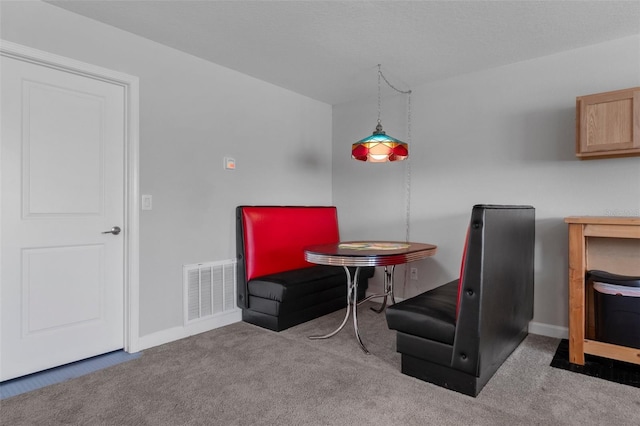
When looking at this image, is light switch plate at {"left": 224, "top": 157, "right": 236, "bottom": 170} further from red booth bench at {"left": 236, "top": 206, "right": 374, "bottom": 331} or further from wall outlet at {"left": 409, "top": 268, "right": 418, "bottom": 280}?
wall outlet at {"left": 409, "top": 268, "right": 418, "bottom": 280}

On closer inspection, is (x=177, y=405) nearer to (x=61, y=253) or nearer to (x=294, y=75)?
(x=61, y=253)

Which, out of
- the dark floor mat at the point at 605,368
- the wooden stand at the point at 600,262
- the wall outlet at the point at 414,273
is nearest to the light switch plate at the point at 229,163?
the wall outlet at the point at 414,273

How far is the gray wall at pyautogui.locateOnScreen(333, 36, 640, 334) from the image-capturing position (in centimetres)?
282

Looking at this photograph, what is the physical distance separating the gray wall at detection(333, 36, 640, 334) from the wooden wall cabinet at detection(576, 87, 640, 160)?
321mm

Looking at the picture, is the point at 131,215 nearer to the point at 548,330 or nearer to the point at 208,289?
the point at 208,289

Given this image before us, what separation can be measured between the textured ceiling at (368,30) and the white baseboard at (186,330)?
2.30 meters

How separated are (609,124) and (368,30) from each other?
182 centimetres

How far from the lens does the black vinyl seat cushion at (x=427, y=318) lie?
2.04 metres

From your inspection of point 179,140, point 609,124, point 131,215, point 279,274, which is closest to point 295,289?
point 279,274

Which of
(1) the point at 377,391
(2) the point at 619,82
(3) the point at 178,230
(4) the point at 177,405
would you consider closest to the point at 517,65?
(2) the point at 619,82

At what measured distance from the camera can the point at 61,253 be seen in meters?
2.44

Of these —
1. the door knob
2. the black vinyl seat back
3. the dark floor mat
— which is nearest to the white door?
the door knob

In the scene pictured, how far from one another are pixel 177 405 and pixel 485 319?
5.69ft

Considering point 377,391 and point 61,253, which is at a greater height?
point 61,253
